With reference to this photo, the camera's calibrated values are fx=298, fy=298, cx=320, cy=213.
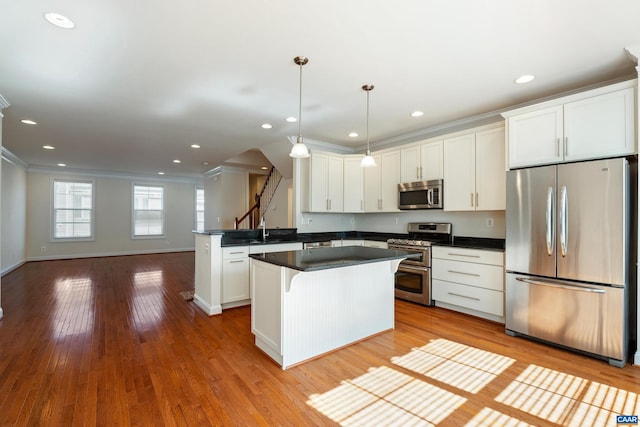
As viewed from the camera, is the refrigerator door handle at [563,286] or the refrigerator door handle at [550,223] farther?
the refrigerator door handle at [550,223]

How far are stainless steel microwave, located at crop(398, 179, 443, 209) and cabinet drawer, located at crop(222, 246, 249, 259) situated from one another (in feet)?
8.17

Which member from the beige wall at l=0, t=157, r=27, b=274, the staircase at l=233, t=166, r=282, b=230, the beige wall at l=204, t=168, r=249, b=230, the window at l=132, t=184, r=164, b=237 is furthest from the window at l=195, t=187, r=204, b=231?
the beige wall at l=0, t=157, r=27, b=274

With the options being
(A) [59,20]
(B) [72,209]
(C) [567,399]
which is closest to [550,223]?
(C) [567,399]

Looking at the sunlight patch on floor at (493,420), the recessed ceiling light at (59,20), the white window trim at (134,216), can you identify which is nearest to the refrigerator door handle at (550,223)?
the sunlight patch on floor at (493,420)

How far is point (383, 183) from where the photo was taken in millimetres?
5062

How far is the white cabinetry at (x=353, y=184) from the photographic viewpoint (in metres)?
5.34

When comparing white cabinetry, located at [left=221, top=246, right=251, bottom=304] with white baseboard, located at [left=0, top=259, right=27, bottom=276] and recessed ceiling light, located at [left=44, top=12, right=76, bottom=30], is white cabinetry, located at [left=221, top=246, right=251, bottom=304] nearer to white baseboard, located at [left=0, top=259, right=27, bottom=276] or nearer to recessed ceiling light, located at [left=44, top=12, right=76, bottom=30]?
recessed ceiling light, located at [left=44, top=12, right=76, bottom=30]

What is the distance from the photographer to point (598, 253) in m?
2.62

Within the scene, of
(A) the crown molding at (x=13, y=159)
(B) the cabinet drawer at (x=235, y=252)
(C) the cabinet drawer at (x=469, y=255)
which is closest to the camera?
(C) the cabinet drawer at (x=469, y=255)

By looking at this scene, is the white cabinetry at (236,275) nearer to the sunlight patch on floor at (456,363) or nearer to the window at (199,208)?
the sunlight patch on floor at (456,363)

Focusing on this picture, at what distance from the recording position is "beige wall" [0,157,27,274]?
6207 millimetres

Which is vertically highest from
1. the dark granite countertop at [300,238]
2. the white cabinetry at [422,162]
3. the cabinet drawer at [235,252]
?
the white cabinetry at [422,162]

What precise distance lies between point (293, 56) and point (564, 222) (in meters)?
2.89

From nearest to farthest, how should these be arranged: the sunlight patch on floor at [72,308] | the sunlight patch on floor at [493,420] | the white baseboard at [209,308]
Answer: the sunlight patch on floor at [493,420] → the sunlight patch on floor at [72,308] → the white baseboard at [209,308]
